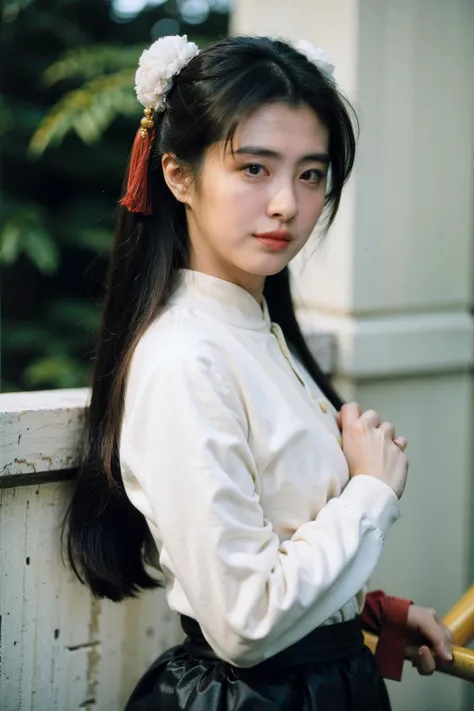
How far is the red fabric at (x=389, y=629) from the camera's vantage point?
1.64m

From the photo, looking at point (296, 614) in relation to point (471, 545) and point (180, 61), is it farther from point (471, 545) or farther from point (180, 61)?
point (471, 545)

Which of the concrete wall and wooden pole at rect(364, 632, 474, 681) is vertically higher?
the concrete wall

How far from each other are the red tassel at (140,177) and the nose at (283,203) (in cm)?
24

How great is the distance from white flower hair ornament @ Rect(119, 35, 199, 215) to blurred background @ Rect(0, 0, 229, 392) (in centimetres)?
181

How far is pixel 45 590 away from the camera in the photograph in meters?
1.66

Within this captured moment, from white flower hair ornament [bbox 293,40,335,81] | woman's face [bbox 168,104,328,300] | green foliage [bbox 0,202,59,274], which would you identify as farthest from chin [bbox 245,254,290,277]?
green foliage [bbox 0,202,59,274]

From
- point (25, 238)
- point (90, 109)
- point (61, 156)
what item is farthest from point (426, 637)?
point (61, 156)

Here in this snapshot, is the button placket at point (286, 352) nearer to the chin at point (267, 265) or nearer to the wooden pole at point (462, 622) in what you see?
the chin at point (267, 265)

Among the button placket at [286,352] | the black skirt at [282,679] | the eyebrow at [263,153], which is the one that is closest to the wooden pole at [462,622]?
the black skirt at [282,679]

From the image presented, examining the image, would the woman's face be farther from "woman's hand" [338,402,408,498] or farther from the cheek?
"woman's hand" [338,402,408,498]

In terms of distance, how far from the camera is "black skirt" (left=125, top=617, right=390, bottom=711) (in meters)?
1.38

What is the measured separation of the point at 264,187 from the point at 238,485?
0.44m

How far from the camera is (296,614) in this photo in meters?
1.25

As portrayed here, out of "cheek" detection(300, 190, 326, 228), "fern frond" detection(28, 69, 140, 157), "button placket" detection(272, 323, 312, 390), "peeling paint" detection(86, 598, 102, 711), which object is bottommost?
"peeling paint" detection(86, 598, 102, 711)
